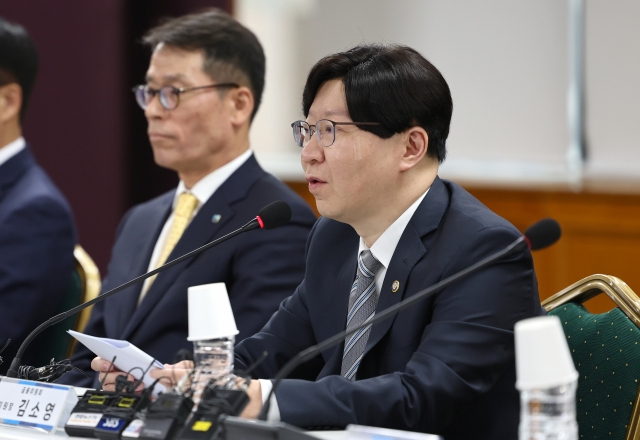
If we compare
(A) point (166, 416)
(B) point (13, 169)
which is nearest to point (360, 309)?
(A) point (166, 416)

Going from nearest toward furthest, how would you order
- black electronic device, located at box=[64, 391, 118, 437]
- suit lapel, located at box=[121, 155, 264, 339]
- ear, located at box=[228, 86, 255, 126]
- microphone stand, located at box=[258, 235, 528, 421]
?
microphone stand, located at box=[258, 235, 528, 421] → black electronic device, located at box=[64, 391, 118, 437] → suit lapel, located at box=[121, 155, 264, 339] → ear, located at box=[228, 86, 255, 126]

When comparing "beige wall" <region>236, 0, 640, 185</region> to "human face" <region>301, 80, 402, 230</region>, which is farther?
"beige wall" <region>236, 0, 640, 185</region>

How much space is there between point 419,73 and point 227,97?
3.48 ft

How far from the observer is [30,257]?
2750 millimetres

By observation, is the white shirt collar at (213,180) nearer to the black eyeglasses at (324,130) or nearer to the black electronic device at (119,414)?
the black eyeglasses at (324,130)

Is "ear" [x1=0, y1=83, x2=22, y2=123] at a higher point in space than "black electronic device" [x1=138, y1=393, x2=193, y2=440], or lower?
higher

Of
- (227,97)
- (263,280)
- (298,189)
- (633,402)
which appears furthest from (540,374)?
(298,189)

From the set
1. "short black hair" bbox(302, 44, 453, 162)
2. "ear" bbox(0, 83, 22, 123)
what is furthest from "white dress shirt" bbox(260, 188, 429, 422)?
"ear" bbox(0, 83, 22, 123)

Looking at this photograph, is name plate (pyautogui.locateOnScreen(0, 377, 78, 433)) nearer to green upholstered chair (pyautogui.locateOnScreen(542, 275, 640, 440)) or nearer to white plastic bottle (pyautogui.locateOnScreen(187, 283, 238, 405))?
white plastic bottle (pyautogui.locateOnScreen(187, 283, 238, 405))

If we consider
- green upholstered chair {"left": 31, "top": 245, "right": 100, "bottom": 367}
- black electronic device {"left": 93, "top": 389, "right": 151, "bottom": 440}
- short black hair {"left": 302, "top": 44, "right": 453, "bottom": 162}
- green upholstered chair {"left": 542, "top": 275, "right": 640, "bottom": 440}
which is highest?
short black hair {"left": 302, "top": 44, "right": 453, "bottom": 162}

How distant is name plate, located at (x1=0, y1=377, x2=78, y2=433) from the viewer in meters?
1.58

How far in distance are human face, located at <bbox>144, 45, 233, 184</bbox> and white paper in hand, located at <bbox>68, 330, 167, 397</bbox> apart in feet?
3.78

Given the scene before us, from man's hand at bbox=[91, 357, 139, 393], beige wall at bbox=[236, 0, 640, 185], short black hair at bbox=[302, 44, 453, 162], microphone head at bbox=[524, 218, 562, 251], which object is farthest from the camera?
beige wall at bbox=[236, 0, 640, 185]

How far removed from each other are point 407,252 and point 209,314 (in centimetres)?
48
